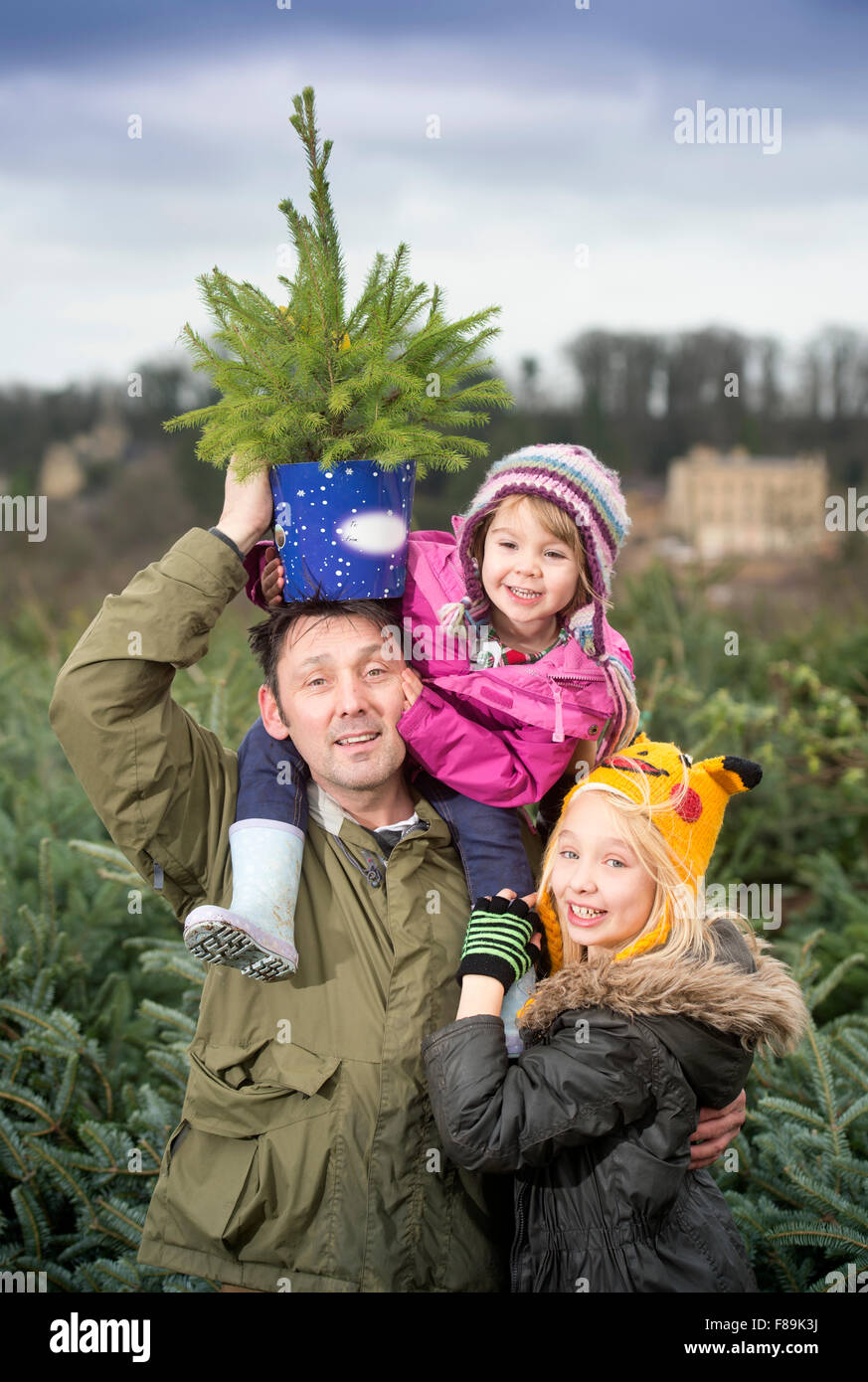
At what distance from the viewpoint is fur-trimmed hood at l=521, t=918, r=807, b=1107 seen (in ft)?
7.42

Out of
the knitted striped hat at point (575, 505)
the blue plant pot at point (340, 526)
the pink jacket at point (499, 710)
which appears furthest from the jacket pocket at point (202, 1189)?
the knitted striped hat at point (575, 505)

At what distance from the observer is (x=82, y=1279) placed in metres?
3.13

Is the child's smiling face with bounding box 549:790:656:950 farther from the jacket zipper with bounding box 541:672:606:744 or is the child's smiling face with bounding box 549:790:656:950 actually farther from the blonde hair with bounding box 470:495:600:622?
the blonde hair with bounding box 470:495:600:622

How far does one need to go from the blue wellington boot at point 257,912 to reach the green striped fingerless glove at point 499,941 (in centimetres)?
37

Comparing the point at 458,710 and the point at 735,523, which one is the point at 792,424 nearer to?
the point at 735,523

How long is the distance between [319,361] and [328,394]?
7 centimetres

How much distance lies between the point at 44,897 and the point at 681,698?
12.4 feet

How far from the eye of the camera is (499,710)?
2631mm

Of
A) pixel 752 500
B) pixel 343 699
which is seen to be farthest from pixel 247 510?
pixel 752 500

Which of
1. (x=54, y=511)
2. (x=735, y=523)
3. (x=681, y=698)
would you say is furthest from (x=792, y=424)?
(x=681, y=698)

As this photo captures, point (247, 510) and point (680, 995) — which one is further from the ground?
point (247, 510)

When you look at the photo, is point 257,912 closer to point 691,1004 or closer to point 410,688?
point 410,688

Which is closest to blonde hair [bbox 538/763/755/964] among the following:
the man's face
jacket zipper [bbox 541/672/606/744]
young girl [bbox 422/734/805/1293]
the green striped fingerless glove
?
young girl [bbox 422/734/805/1293]

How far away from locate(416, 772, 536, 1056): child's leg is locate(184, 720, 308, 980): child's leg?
1.17ft
